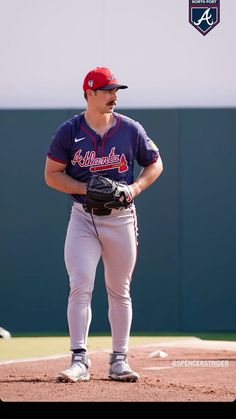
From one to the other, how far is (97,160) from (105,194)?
0.33m

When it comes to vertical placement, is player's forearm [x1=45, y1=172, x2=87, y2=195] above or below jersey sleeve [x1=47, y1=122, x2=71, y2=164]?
below

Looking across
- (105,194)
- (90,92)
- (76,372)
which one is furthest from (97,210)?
(76,372)

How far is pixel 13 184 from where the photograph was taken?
10508 millimetres

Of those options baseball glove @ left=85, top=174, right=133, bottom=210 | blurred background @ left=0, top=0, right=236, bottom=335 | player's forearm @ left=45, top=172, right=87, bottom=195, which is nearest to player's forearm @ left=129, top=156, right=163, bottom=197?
baseball glove @ left=85, top=174, right=133, bottom=210

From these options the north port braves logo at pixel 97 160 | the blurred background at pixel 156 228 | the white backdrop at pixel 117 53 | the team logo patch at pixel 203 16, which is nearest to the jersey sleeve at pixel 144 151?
the north port braves logo at pixel 97 160

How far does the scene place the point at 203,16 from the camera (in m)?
10.7

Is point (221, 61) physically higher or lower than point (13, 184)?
higher

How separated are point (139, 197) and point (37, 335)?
1.71 metres

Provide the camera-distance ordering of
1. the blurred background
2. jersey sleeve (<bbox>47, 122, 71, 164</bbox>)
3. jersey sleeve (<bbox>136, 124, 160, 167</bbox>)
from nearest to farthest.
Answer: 1. jersey sleeve (<bbox>47, 122, 71, 164</bbox>)
2. jersey sleeve (<bbox>136, 124, 160, 167</bbox>)
3. the blurred background

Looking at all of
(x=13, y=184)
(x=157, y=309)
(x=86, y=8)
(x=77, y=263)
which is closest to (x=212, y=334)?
(x=157, y=309)

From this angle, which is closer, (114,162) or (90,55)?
(114,162)

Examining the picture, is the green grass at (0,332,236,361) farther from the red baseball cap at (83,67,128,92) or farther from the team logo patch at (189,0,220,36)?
the team logo patch at (189,0,220,36)

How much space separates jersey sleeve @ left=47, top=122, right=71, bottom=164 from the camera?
6168 millimetres

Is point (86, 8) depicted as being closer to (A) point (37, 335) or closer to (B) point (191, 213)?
(B) point (191, 213)
